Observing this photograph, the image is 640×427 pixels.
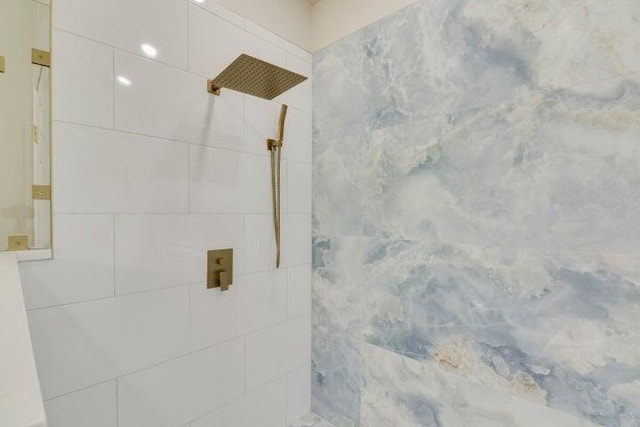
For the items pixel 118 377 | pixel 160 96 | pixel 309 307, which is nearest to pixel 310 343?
pixel 309 307

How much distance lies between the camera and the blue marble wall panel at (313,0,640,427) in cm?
86

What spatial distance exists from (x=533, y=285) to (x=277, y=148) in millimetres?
1109

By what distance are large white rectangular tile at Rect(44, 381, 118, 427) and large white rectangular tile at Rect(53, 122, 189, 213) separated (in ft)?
1.75

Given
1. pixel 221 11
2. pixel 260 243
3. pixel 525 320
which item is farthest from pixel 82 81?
pixel 525 320

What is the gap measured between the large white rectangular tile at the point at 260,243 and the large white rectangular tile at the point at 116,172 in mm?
318

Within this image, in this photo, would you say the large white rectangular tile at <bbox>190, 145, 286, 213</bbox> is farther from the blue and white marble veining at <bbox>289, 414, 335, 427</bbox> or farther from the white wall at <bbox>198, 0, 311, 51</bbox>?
the blue and white marble veining at <bbox>289, 414, 335, 427</bbox>

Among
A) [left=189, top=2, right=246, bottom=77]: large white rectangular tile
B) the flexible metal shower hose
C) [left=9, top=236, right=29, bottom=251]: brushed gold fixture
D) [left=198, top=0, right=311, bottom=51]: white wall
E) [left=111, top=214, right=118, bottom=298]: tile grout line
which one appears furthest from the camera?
the flexible metal shower hose

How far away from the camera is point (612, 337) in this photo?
86 centimetres

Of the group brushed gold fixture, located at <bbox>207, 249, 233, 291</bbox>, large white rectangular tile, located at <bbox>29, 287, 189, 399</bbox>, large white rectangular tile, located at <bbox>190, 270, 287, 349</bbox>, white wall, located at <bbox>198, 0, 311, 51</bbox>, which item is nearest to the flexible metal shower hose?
large white rectangular tile, located at <bbox>190, 270, 287, 349</bbox>

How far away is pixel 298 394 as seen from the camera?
1.58 metres

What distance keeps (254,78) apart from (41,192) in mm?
735

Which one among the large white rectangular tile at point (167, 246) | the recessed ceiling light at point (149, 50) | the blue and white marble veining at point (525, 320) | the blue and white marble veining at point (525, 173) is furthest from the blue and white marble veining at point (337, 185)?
the recessed ceiling light at point (149, 50)

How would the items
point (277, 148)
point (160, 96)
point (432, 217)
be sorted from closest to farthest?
1. point (160, 96)
2. point (432, 217)
3. point (277, 148)

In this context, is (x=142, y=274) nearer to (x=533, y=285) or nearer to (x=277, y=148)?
(x=277, y=148)
